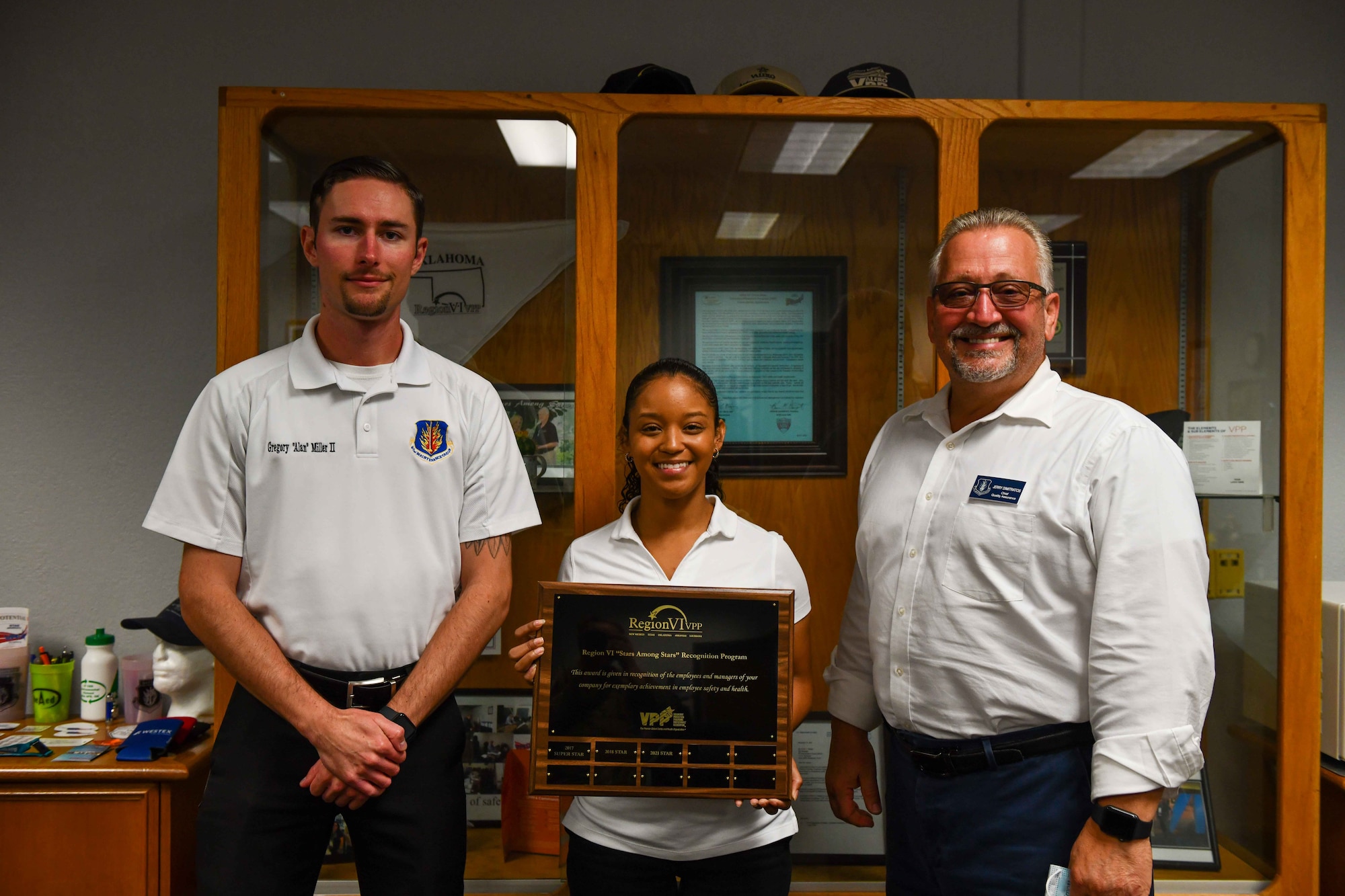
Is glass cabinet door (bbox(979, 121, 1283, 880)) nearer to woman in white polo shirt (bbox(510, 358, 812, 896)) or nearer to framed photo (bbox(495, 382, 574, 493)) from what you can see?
woman in white polo shirt (bbox(510, 358, 812, 896))

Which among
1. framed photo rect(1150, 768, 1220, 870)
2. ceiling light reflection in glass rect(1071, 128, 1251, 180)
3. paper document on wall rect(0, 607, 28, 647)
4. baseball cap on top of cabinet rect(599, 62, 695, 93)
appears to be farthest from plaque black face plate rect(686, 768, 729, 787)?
paper document on wall rect(0, 607, 28, 647)

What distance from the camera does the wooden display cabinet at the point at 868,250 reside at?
7.11 ft

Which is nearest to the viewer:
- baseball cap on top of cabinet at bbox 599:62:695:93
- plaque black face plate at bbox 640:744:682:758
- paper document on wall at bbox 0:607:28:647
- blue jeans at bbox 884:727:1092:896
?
blue jeans at bbox 884:727:1092:896

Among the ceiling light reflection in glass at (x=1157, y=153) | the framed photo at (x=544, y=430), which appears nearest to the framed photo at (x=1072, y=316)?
the ceiling light reflection in glass at (x=1157, y=153)

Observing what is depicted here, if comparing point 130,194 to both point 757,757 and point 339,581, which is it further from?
point 757,757

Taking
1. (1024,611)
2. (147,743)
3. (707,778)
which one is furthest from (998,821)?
(147,743)

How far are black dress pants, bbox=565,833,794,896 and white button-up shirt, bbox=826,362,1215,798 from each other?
1.37ft

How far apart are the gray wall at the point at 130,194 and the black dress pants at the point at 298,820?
1337mm

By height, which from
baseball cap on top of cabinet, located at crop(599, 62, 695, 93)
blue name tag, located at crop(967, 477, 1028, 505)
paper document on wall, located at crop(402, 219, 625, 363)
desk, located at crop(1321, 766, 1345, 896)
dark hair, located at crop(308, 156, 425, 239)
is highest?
baseball cap on top of cabinet, located at crop(599, 62, 695, 93)

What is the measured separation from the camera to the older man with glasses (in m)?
1.44

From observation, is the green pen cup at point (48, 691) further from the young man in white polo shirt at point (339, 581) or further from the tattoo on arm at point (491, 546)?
the tattoo on arm at point (491, 546)

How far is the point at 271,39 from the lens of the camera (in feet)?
9.19

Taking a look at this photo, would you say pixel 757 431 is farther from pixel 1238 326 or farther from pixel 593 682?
pixel 1238 326

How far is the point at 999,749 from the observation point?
5.22 ft
